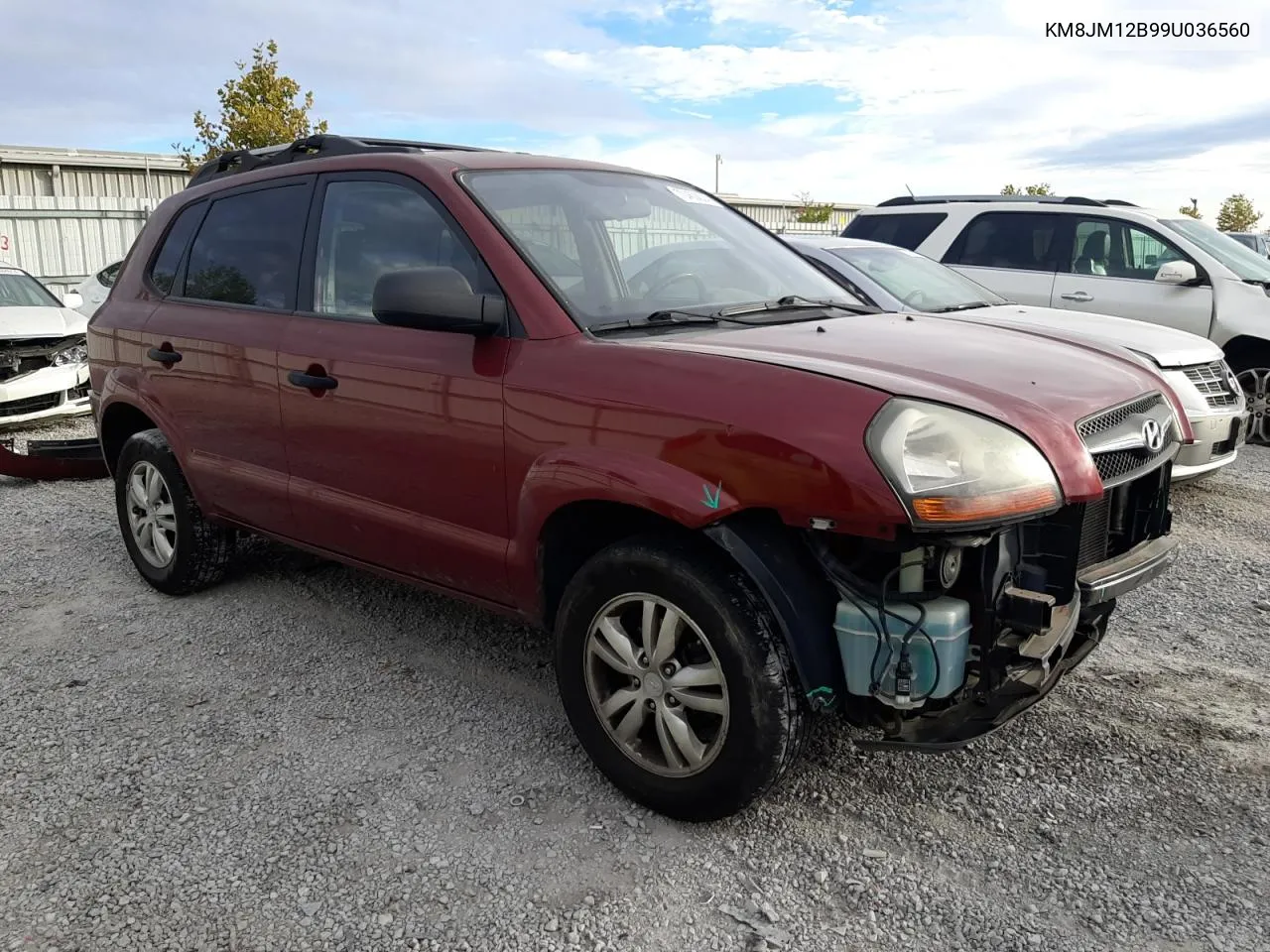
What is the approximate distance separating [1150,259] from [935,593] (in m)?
6.98

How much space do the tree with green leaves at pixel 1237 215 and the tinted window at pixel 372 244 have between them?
47300mm

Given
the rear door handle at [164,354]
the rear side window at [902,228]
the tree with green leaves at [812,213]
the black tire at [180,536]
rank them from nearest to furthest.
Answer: the rear door handle at [164,354], the black tire at [180,536], the rear side window at [902,228], the tree with green leaves at [812,213]

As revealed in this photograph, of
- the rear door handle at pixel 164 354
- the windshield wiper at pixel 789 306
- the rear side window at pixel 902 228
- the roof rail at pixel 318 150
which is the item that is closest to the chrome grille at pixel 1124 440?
the windshield wiper at pixel 789 306

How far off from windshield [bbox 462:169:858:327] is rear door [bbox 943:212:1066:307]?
5.23m

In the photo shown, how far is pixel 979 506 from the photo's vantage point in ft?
7.52

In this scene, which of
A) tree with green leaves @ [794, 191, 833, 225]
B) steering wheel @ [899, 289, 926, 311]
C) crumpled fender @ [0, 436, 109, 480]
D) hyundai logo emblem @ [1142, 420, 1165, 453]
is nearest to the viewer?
hyundai logo emblem @ [1142, 420, 1165, 453]

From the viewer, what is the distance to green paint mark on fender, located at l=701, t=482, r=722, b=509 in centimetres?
250

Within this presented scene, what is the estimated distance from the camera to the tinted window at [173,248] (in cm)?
452

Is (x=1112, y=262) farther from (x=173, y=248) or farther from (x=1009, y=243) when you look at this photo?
(x=173, y=248)

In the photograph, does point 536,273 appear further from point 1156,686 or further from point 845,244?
point 845,244

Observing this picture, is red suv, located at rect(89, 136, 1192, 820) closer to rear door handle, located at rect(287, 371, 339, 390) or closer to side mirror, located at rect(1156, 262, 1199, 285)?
rear door handle, located at rect(287, 371, 339, 390)

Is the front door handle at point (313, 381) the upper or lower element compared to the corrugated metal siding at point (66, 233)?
lower

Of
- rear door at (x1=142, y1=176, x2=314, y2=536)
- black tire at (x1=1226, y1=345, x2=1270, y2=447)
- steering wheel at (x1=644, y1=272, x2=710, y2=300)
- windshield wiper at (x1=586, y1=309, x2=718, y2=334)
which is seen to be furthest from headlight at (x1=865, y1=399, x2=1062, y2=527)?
black tire at (x1=1226, y1=345, x2=1270, y2=447)

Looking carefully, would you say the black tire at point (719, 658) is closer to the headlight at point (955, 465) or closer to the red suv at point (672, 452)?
the red suv at point (672, 452)
